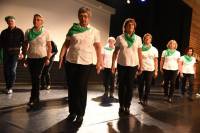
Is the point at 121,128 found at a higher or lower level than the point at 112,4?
lower

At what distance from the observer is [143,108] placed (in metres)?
6.45

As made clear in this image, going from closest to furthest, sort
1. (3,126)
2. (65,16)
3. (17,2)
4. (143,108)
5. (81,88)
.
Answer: (3,126)
(81,88)
(143,108)
(17,2)
(65,16)

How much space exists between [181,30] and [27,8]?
6.98 m

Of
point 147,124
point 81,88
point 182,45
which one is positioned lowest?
point 147,124

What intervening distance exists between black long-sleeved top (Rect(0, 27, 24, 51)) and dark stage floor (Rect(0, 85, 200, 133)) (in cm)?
101

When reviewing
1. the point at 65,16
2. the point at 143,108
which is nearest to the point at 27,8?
the point at 65,16

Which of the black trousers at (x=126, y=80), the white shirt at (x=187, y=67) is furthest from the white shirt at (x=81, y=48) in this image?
the white shirt at (x=187, y=67)

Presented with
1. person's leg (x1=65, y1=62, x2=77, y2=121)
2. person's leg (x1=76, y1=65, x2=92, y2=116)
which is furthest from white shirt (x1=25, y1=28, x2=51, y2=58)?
person's leg (x1=76, y1=65, x2=92, y2=116)

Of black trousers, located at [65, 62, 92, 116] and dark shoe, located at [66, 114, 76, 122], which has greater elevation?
black trousers, located at [65, 62, 92, 116]

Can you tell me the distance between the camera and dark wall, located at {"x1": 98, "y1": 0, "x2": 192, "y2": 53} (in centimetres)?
1253

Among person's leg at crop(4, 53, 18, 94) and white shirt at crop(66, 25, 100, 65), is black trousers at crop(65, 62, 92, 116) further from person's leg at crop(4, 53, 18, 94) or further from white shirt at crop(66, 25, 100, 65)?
person's leg at crop(4, 53, 18, 94)

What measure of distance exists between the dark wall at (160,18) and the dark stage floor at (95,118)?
620 cm

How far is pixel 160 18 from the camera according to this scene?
13570 millimetres

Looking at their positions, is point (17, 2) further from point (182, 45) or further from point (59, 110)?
point (182, 45)
